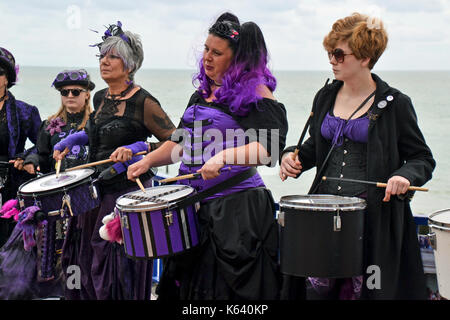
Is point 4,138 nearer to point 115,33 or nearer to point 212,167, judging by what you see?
point 115,33

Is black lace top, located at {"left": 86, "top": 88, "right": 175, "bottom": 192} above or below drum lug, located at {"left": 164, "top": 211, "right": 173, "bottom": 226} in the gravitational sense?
above

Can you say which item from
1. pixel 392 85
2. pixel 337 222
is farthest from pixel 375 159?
pixel 392 85

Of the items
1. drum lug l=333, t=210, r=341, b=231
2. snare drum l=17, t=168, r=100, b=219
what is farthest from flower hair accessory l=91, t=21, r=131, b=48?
drum lug l=333, t=210, r=341, b=231

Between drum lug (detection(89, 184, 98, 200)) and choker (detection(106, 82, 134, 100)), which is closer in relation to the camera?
drum lug (detection(89, 184, 98, 200))

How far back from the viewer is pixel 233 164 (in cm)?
326

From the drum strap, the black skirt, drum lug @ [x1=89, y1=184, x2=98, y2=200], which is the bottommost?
the black skirt

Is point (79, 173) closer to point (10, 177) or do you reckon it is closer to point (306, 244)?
point (10, 177)

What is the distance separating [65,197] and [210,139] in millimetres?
1176

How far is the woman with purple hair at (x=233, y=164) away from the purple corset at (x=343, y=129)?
0.73 feet

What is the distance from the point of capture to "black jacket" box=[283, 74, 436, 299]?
312cm

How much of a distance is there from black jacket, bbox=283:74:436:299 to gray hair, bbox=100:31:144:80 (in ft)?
5.90

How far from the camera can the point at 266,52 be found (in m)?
3.44

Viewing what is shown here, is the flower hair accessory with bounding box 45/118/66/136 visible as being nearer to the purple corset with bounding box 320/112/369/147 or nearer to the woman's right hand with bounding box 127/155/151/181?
the woman's right hand with bounding box 127/155/151/181
